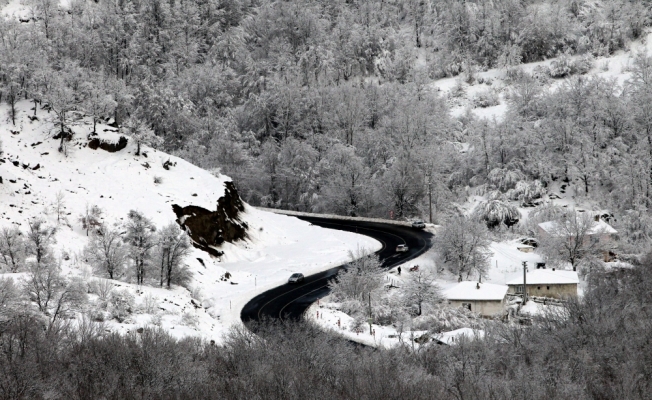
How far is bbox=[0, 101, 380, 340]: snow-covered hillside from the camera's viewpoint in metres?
38.2

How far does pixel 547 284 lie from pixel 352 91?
47.0 metres

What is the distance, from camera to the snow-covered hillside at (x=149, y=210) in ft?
125

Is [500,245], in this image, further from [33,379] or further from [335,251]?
[33,379]

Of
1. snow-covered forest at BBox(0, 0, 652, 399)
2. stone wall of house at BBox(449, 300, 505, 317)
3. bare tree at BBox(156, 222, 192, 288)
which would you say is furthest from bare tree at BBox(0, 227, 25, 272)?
stone wall of house at BBox(449, 300, 505, 317)

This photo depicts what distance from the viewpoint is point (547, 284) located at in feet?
158

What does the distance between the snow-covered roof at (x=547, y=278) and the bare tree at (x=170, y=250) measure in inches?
1061

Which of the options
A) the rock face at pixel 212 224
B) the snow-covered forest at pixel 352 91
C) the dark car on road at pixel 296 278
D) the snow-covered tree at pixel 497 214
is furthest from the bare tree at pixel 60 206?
the snow-covered tree at pixel 497 214

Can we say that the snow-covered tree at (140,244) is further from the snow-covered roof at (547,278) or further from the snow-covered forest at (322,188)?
the snow-covered roof at (547,278)

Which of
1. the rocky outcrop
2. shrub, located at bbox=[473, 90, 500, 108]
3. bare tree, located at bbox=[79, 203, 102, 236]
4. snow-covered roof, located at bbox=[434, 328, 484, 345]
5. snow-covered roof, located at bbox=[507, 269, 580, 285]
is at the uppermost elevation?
shrub, located at bbox=[473, 90, 500, 108]

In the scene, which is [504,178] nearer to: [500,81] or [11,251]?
[500,81]

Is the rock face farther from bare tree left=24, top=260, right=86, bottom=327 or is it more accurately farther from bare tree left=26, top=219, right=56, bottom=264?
bare tree left=24, top=260, right=86, bottom=327

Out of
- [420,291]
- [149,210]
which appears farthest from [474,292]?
[149,210]

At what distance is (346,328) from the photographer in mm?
37562

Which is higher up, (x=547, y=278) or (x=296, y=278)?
(x=296, y=278)
